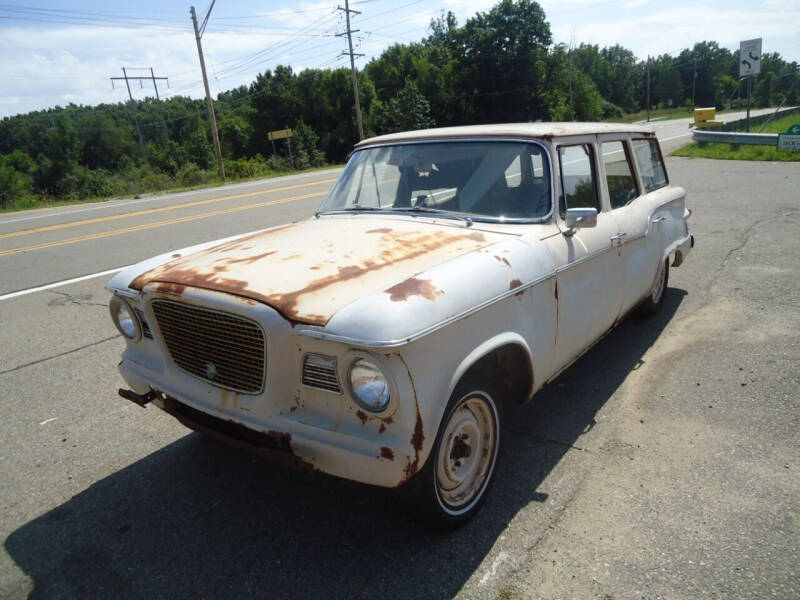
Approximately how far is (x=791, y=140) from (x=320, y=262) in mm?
19119

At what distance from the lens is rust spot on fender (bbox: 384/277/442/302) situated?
7.18 ft

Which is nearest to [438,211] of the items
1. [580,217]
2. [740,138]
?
[580,217]

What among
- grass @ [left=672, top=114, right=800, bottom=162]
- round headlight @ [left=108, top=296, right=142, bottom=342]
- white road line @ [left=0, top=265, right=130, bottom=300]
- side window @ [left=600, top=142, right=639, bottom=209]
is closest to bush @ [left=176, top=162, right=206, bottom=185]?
white road line @ [left=0, top=265, right=130, bottom=300]

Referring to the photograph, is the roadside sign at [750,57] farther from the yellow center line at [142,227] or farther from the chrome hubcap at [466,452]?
the chrome hubcap at [466,452]

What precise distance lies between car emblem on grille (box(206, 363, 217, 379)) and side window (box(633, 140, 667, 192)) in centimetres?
366

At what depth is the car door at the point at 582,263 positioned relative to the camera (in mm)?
3057

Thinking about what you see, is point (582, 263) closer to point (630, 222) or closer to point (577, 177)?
point (577, 177)

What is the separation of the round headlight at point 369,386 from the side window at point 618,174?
2.56 meters

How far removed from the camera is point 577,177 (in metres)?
3.52

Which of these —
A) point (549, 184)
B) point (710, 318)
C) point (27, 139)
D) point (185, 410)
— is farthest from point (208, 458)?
point (27, 139)

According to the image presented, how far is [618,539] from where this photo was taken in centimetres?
246

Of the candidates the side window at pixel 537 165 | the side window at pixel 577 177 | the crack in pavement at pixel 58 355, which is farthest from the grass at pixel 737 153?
the crack in pavement at pixel 58 355

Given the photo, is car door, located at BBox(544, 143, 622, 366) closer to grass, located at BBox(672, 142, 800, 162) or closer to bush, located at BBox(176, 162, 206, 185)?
grass, located at BBox(672, 142, 800, 162)

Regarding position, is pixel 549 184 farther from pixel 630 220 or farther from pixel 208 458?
pixel 208 458
